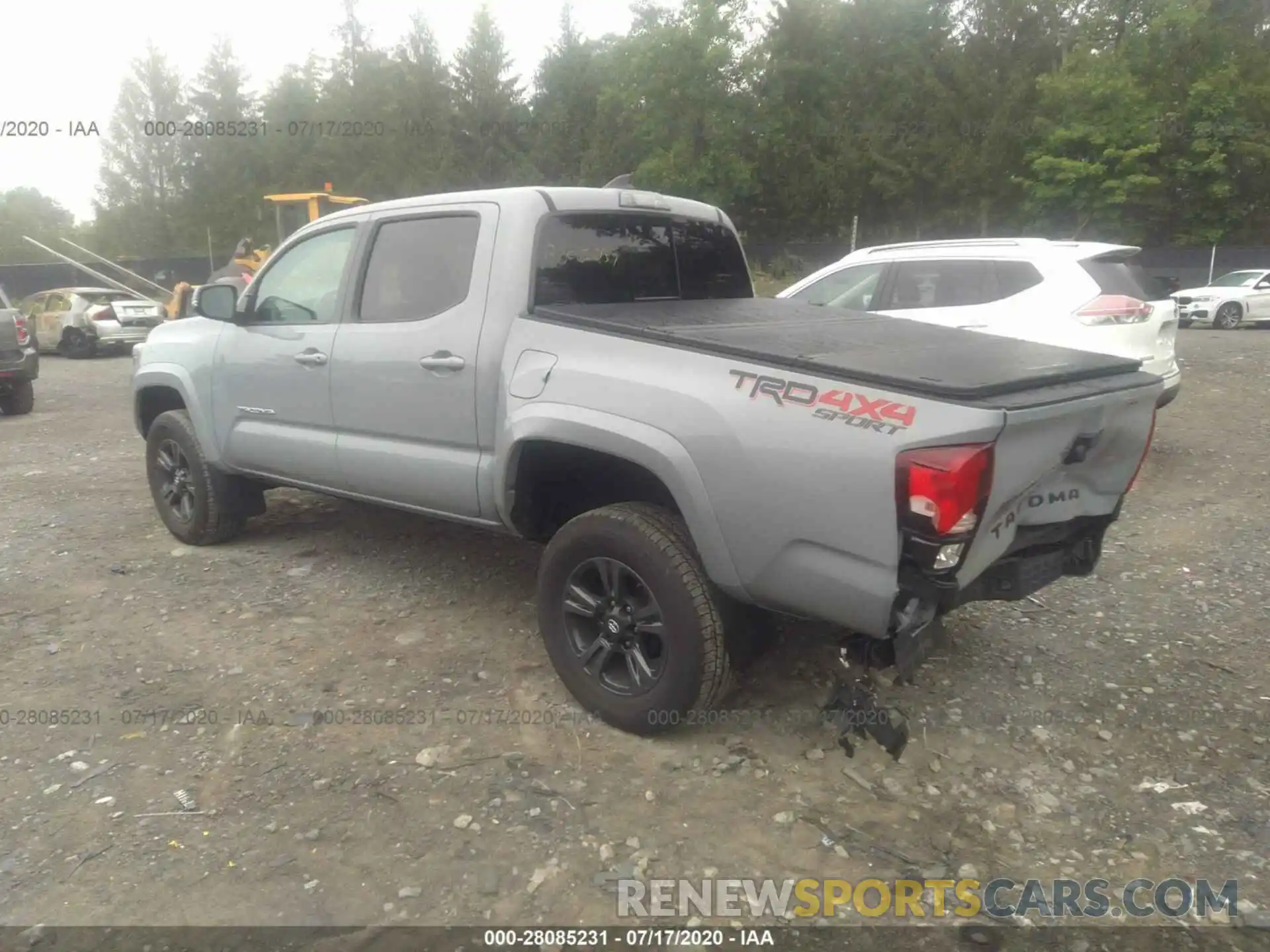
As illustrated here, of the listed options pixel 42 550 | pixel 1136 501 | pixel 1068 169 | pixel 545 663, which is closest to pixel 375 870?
pixel 545 663

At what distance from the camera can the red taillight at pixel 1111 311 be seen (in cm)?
651

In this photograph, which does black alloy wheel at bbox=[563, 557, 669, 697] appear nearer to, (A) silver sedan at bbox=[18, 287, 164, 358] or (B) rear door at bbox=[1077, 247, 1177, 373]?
(B) rear door at bbox=[1077, 247, 1177, 373]

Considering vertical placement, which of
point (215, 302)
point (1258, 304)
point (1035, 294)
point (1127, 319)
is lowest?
point (1258, 304)

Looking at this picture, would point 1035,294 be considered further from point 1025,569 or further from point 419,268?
point 419,268

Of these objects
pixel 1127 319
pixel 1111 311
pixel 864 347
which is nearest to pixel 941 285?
pixel 1111 311

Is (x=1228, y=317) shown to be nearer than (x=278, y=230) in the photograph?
Yes

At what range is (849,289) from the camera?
25.3 ft

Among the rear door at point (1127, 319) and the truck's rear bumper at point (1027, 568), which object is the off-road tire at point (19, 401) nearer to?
the rear door at point (1127, 319)

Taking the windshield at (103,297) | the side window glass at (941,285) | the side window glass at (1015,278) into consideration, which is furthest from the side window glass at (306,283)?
the windshield at (103,297)

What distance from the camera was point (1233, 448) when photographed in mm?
7672

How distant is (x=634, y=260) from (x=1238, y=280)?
2149cm

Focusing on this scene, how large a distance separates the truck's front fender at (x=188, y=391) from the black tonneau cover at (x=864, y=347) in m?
2.43

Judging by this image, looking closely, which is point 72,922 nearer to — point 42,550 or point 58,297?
point 42,550

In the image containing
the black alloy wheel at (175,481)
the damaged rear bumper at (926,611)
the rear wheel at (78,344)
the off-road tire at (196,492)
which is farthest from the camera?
the rear wheel at (78,344)
